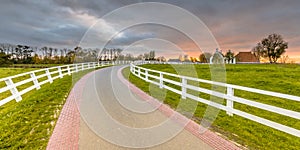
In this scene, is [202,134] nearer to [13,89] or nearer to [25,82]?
[13,89]

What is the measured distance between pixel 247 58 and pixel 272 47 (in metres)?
9.33

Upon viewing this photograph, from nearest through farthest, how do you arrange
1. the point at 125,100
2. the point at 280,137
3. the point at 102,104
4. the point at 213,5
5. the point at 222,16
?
the point at 280,137
the point at 102,104
the point at 125,100
the point at 213,5
the point at 222,16

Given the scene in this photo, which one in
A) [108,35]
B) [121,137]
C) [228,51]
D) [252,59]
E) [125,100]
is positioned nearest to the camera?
[121,137]

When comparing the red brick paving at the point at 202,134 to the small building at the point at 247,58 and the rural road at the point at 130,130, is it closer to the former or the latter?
the rural road at the point at 130,130

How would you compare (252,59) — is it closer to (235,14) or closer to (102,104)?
(235,14)

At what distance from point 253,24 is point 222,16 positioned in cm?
1332

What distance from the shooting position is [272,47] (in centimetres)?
5875

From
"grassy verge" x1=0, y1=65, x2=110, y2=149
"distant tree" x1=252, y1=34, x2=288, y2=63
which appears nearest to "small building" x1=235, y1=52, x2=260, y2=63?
"distant tree" x1=252, y1=34, x2=288, y2=63

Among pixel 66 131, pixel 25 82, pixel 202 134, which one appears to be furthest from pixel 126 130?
pixel 25 82

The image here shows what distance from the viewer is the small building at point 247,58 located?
217 ft

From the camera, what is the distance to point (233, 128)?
15.1 ft

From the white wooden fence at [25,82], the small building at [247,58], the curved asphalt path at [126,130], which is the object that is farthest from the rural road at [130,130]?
the small building at [247,58]

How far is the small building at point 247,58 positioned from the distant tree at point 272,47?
4.47 meters

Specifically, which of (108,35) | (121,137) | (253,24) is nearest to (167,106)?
(121,137)
